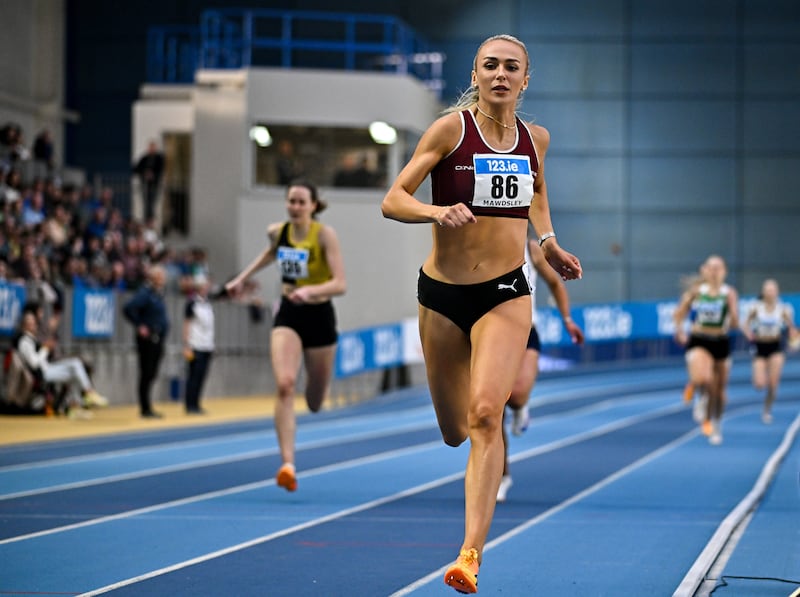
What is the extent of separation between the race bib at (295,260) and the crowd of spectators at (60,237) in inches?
403

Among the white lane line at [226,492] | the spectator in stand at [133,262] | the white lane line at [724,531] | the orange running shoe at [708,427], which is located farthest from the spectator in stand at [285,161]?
the white lane line at [724,531]

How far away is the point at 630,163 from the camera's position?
3841cm

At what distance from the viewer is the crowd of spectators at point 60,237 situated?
21453mm

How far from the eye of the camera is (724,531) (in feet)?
29.5

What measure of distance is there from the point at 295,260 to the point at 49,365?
1025 cm

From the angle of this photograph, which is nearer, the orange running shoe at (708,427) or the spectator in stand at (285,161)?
the orange running shoe at (708,427)

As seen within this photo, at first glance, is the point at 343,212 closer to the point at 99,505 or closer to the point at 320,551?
the point at 99,505

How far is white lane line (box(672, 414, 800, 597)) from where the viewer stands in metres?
6.98

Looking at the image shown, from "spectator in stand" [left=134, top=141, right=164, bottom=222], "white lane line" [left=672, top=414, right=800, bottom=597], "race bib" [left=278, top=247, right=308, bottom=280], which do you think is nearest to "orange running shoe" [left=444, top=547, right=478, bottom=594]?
"white lane line" [left=672, top=414, right=800, bottom=597]

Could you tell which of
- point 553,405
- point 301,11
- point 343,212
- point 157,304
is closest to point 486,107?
point 157,304

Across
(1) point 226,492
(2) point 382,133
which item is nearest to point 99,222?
(2) point 382,133

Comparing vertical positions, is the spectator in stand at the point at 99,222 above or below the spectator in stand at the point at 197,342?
above

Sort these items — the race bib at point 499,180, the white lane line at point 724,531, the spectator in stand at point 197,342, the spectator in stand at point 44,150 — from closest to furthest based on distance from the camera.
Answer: the race bib at point 499,180 < the white lane line at point 724,531 < the spectator in stand at point 197,342 < the spectator in stand at point 44,150

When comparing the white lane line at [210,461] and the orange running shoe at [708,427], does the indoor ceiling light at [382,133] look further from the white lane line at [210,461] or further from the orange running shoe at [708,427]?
the orange running shoe at [708,427]
